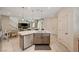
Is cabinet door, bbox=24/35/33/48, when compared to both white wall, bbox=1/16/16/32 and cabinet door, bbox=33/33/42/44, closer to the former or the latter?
cabinet door, bbox=33/33/42/44

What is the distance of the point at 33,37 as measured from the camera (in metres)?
2.13

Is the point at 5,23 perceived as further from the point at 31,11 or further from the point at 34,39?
the point at 34,39

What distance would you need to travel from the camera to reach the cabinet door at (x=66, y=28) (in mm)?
1931

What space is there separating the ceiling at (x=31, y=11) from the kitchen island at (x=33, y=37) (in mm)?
367

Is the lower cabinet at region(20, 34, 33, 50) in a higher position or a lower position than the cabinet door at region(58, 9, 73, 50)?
lower

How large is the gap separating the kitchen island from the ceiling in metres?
0.37

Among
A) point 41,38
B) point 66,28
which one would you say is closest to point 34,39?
point 41,38

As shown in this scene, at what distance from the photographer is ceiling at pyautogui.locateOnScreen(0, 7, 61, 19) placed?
191 cm

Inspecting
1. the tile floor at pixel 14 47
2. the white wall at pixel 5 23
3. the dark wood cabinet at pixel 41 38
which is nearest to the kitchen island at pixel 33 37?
the dark wood cabinet at pixel 41 38

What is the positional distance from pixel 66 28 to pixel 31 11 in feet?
2.75

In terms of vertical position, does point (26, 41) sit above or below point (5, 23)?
below

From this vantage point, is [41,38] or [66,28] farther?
[41,38]

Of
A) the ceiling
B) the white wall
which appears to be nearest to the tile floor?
the white wall
